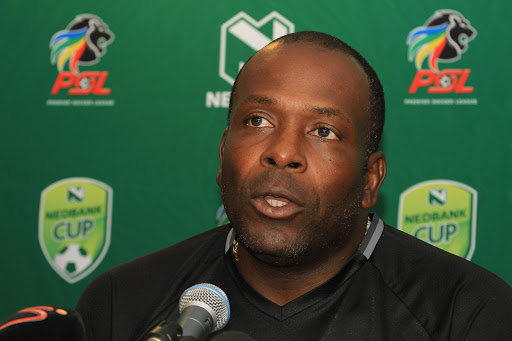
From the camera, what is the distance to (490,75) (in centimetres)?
Result: 222

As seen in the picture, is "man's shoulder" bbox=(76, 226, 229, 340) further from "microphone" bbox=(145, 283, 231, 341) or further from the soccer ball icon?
the soccer ball icon

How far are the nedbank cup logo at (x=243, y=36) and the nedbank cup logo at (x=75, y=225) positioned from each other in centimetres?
71

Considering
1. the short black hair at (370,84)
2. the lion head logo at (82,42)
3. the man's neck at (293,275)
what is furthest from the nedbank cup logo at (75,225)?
the short black hair at (370,84)

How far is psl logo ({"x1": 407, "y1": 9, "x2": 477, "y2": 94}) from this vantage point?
225cm

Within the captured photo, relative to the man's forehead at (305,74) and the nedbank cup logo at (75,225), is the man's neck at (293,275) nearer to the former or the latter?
the man's forehead at (305,74)

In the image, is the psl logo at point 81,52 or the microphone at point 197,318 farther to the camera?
the psl logo at point 81,52

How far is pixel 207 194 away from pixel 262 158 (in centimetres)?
108

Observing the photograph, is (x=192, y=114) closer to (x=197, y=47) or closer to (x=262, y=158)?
(x=197, y=47)

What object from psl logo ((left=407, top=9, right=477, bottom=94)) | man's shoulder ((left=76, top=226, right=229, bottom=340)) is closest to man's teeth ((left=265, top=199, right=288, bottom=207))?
man's shoulder ((left=76, top=226, right=229, bottom=340))

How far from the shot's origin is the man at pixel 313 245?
137 cm

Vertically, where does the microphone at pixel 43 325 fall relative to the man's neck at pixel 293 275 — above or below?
above

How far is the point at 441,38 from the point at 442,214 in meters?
0.65

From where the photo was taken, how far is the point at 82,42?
256cm

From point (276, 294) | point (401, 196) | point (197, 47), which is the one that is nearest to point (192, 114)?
point (197, 47)
